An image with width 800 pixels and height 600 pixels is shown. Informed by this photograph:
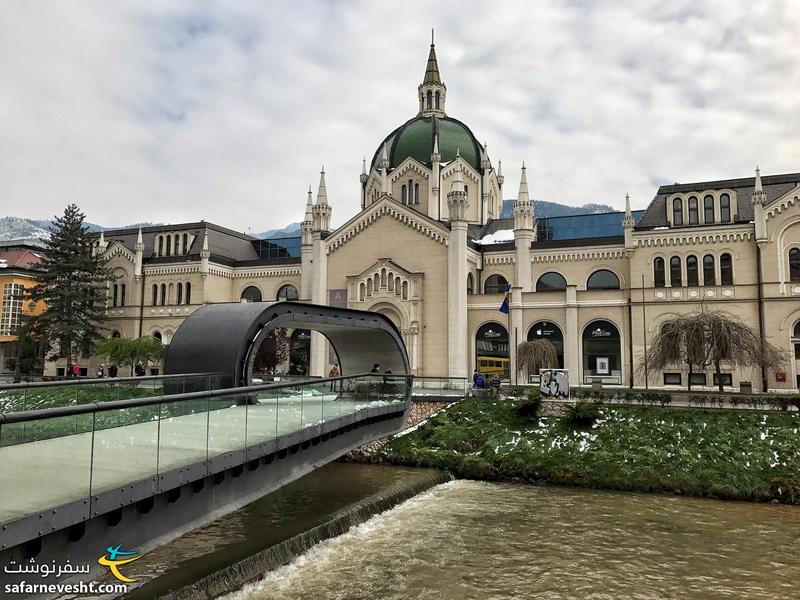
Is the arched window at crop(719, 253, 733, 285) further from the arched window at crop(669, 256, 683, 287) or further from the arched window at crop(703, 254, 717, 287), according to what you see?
the arched window at crop(669, 256, 683, 287)

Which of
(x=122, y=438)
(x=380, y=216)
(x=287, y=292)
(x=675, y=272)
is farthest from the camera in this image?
(x=287, y=292)

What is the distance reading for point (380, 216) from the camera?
52844mm

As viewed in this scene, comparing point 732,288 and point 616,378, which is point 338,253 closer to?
point 616,378

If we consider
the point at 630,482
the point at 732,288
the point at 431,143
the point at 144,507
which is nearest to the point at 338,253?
the point at 431,143

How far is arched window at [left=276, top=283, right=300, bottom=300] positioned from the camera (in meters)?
62.1

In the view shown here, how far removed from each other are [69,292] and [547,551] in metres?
55.4

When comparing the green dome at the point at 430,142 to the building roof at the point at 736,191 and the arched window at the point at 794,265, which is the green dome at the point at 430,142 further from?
the arched window at the point at 794,265

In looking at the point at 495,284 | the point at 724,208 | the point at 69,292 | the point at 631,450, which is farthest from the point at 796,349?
the point at 69,292

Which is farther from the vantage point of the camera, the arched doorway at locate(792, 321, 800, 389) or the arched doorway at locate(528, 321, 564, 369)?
the arched doorway at locate(528, 321, 564, 369)

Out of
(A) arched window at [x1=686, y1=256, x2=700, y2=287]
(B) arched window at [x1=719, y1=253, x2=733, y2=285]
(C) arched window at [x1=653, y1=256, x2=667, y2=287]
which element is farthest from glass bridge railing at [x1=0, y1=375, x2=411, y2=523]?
(B) arched window at [x1=719, y1=253, x2=733, y2=285]

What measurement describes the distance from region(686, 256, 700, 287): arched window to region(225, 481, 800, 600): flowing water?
990 inches

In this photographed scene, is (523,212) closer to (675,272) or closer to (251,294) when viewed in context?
(675,272)

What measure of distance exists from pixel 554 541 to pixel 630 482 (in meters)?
8.91

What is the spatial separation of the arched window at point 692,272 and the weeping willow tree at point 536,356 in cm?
1133
